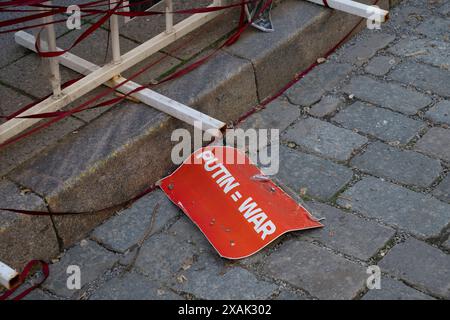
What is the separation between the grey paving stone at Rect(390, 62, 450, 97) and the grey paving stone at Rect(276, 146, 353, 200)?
79cm

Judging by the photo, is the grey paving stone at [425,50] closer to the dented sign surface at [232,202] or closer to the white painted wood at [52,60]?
the dented sign surface at [232,202]

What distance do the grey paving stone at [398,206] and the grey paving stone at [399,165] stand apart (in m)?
0.07

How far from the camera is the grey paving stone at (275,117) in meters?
4.02

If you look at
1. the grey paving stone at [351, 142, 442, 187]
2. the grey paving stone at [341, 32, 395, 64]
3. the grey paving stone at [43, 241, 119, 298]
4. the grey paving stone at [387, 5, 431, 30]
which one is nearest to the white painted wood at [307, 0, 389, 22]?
the grey paving stone at [341, 32, 395, 64]

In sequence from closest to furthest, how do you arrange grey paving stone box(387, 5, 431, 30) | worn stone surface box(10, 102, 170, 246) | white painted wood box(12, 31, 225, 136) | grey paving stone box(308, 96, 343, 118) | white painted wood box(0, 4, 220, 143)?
worn stone surface box(10, 102, 170, 246)
white painted wood box(0, 4, 220, 143)
white painted wood box(12, 31, 225, 136)
grey paving stone box(308, 96, 343, 118)
grey paving stone box(387, 5, 431, 30)

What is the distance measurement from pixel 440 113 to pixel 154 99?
1357 millimetres

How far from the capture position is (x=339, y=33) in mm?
4586

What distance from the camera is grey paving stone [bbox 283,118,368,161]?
3.83 meters

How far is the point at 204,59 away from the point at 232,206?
87 cm

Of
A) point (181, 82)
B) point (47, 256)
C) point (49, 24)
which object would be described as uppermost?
point (49, 24)

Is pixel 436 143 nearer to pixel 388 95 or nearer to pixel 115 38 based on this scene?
pixel 388 95

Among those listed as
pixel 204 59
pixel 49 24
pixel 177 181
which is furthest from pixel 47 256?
pixel 204 59

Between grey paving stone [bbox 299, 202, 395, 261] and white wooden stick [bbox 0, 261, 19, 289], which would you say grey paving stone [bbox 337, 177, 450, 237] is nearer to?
grey paving stone [bbox 299, 202, 395, 261]

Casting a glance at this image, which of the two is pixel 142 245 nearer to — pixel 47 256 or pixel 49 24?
pixel 47 256
